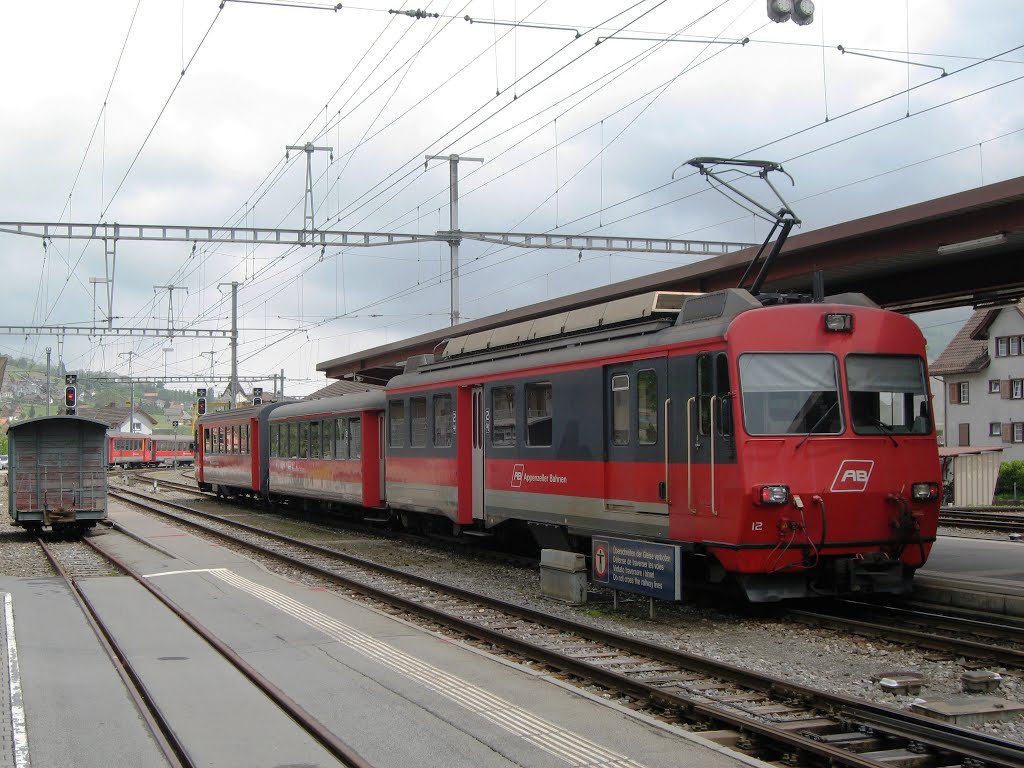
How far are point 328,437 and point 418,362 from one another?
5.49 metres

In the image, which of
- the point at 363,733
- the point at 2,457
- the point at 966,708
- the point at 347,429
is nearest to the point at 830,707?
the point at 966,708

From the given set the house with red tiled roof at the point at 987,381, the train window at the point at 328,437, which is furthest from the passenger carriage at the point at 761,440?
the house with red tiled roof at the point at 987,381

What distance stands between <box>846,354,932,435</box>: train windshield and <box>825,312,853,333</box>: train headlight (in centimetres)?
29

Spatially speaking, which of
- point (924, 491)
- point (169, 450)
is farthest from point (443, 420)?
point (169, 450)

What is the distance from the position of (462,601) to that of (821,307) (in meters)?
5.15

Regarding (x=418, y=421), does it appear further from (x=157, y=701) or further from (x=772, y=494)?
(x=157, y=701)

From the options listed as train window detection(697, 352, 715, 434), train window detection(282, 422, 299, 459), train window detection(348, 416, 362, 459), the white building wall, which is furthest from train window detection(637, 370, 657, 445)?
the white building wall

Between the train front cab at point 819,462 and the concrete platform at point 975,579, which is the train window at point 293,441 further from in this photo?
the train front cab at point 819,462

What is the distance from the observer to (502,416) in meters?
14.7

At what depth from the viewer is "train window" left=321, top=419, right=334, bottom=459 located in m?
23.1

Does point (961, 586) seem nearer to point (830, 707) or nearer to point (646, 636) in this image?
point (646, 636)

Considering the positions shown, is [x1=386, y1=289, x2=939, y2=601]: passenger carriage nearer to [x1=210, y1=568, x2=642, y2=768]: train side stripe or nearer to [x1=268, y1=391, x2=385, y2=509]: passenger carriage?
[x1=210, y1=568, x2=642, y2=768]: train side stripe

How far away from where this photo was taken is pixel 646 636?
9773 millimetres

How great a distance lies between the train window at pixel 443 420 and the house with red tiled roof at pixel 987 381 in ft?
121
